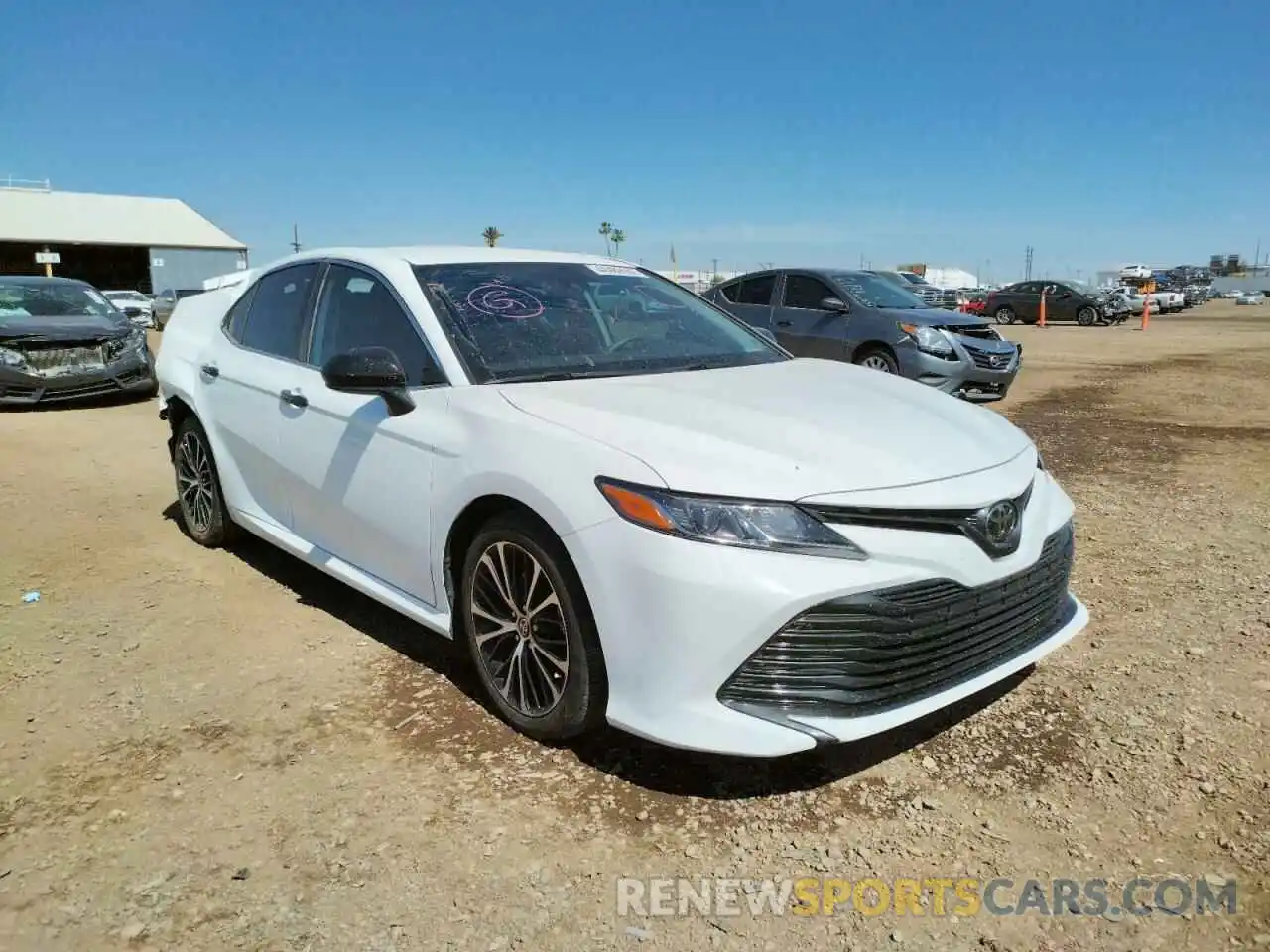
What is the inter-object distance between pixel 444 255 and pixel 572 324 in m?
0.67

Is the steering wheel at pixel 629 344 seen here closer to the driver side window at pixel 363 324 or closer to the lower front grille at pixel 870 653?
the driver side window at pixel 363 324

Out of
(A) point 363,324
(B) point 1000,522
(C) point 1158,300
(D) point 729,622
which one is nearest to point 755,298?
(A) point 363,324

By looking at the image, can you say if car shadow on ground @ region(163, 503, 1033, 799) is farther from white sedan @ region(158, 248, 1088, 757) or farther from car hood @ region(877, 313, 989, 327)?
car hood @ region(877, 313, 989, 327)

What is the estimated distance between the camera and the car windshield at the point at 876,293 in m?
10.7

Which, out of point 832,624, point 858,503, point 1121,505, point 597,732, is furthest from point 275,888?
point 1121,505

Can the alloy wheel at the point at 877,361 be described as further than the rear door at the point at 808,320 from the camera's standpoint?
No

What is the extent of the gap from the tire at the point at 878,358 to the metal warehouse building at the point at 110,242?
51.8 metres

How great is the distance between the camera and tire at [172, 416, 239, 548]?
4.94 metres

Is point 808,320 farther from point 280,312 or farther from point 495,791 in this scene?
point 495,791

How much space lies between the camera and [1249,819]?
2.64m

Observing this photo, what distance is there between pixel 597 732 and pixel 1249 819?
75.1 inches

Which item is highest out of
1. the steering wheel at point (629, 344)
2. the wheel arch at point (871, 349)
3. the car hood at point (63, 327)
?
the car hood at point (63, 327)

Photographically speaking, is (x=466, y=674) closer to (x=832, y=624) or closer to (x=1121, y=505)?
(x=832, y=624)

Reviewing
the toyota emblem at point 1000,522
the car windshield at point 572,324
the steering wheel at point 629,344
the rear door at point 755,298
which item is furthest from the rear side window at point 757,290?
the toyota emblem at point 1000,522
